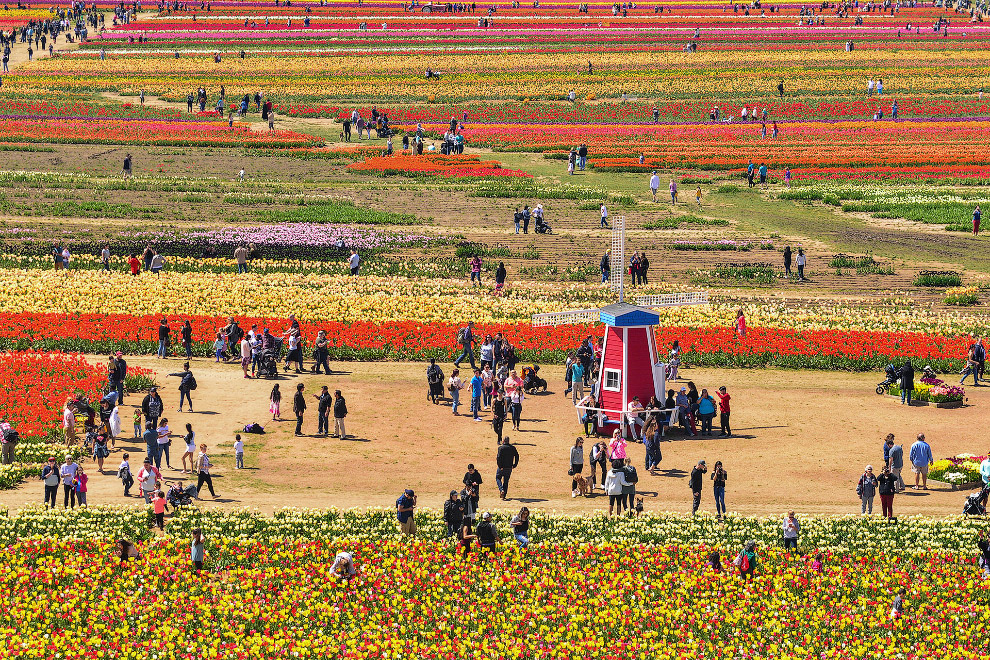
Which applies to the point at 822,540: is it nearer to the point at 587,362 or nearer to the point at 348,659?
the point at 348,659

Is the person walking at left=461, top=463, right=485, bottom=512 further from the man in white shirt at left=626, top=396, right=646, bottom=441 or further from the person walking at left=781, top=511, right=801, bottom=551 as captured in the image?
the man in white shirt at left=626, top=396, right=646, bottom=441

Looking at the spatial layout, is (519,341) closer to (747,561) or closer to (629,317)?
(629,317)

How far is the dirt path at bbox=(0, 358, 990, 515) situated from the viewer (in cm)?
3497

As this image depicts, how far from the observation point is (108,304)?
54.3 m

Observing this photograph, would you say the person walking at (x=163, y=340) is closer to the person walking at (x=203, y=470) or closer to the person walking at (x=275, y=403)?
the person walking at (x=275, y=403)

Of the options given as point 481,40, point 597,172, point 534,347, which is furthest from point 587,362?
point 481,40

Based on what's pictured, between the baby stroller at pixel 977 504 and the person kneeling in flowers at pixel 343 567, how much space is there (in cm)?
1359

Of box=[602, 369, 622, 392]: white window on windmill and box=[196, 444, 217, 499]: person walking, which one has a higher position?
box=[602, 369, 622, 392]: white window on windmill

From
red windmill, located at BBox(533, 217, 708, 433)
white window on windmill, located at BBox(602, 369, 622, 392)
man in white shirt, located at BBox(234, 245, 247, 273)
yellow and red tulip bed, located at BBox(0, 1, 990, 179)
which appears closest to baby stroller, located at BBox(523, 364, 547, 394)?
red windmill, located at BBox(533, 217, 708, 433)

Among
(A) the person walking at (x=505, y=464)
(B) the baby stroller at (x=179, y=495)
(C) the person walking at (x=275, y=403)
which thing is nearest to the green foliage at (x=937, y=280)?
(C) the person walking at (x=275, y=403)

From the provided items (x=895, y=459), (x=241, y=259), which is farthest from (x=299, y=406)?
(x=241, y=259)

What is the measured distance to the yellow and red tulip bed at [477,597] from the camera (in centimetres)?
2652

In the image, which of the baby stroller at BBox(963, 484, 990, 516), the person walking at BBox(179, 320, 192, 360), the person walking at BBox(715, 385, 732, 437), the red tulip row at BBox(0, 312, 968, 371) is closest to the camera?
the baby stroller at BBox(963, 484, 990, 516)

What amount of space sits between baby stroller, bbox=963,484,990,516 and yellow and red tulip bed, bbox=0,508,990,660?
0.82 m
